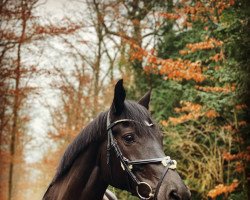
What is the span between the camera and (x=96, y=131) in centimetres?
313

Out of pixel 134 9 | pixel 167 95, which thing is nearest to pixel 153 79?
pixel 167 95

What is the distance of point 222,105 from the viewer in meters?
9.80

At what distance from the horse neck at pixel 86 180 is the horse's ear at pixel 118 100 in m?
0.40

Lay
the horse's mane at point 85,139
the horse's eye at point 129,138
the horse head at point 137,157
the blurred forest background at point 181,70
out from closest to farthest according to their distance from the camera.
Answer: the horse head at point 137,157 < the horse's eye at point 129,138 < the horse's mane at point 85,139 < the blurred forest background at point 181,70

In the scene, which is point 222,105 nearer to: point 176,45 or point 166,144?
point 166,144

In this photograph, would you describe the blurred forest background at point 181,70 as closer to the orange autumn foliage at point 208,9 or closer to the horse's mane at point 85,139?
the orange autumn foliage at point 208,9

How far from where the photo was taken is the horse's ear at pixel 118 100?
2934 mm

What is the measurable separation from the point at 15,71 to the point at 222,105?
6.67 m

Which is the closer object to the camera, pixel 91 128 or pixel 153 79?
pixel 91 128

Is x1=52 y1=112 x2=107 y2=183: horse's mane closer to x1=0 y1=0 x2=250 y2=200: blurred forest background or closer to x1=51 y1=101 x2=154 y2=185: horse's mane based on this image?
x1=51 y1=101 x2=154 y2=185: horse's mane

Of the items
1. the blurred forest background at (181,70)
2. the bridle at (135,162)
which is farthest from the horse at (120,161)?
the blurred forest background at (181,70)

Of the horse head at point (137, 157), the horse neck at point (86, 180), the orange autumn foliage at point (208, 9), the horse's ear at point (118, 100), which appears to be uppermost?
the orange autumn foliage at point (208, 9)

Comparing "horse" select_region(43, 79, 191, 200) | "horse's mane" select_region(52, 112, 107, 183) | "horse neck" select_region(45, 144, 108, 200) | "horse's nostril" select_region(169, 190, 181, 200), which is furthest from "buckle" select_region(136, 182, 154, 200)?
"horse's mane" select_region(52, 112, 107, 183)

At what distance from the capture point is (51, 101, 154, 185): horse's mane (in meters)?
2.95
